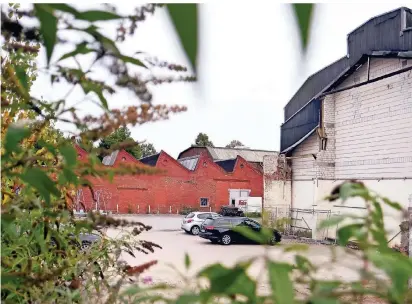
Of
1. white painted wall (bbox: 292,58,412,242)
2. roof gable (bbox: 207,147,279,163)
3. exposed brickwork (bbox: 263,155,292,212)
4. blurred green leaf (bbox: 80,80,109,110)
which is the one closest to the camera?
blurred green leaf (bbox: 80,80,109,110)

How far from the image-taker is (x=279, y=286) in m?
0.50

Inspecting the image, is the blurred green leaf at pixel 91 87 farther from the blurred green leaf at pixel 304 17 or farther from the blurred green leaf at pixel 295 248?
the blurred green leaf at pixel 304 17

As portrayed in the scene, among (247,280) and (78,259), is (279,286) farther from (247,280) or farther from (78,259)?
(78,259)

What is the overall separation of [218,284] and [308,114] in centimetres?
1693

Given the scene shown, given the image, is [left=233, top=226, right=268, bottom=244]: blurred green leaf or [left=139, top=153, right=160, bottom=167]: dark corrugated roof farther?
[left=139, top=153, right=160, bottom=167]: dark corrugated roof

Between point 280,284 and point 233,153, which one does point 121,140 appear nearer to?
point 280,284

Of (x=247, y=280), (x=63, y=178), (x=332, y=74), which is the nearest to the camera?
(x=247, y=280)

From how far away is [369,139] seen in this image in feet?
44.5

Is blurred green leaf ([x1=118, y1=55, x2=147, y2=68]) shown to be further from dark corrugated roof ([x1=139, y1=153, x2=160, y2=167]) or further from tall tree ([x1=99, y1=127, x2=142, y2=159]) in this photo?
tall tree ([x1=99, y1=127, x2=142, y2=159])

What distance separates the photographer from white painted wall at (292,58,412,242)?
40.0 feet

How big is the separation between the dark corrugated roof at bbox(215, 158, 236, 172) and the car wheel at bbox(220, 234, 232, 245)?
656 inches

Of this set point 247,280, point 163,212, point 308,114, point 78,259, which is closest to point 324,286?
point 247,280

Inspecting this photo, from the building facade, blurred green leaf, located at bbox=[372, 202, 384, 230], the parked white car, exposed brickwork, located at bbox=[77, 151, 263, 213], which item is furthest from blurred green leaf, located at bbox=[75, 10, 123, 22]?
exposed brickwork, located at bbox=[77, 151, 263, 213]

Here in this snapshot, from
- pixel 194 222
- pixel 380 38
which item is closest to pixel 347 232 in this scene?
pixel 380 38
